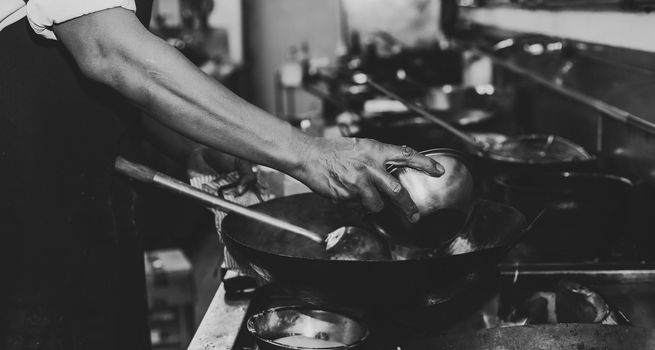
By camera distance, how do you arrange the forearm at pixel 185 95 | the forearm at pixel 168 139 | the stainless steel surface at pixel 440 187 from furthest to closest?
the forearm at pixel 168 139 → the stainless steel surface at pixel 440 187 → the forearm at pixel 185 95

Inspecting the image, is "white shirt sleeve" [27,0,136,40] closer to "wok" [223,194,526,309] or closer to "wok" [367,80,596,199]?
"wok" [223,194,526,309]

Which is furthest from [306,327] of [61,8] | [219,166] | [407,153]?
[61,8]

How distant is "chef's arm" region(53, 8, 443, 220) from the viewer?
1.30 m

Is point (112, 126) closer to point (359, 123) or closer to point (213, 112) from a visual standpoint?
point (213, 112)

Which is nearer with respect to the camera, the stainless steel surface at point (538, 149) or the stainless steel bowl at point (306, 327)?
the stainless steel bowl at point (306, 327)

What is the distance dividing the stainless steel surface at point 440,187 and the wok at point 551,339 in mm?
274

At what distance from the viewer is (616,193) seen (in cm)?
175

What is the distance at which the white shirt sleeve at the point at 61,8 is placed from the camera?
1.31m

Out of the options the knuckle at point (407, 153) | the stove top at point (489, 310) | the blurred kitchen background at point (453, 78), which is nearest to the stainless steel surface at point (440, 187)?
the knuckle at point (407, 153)

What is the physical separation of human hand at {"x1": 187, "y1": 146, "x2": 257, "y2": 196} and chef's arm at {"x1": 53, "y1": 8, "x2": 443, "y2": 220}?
1.65 ft

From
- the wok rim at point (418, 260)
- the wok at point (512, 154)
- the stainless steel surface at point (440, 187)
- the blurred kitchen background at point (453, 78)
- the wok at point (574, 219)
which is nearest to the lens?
the wok rim at point (418, 260)

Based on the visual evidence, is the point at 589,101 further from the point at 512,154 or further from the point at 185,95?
the point at 185,95

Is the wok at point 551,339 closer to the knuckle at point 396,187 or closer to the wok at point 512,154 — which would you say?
the knuckle at point 396,187

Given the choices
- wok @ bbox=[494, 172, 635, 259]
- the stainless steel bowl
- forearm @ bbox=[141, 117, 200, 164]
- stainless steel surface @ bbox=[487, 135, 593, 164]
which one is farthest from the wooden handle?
stainless steel surface @ bbox=[487, 135, 593, 164]
